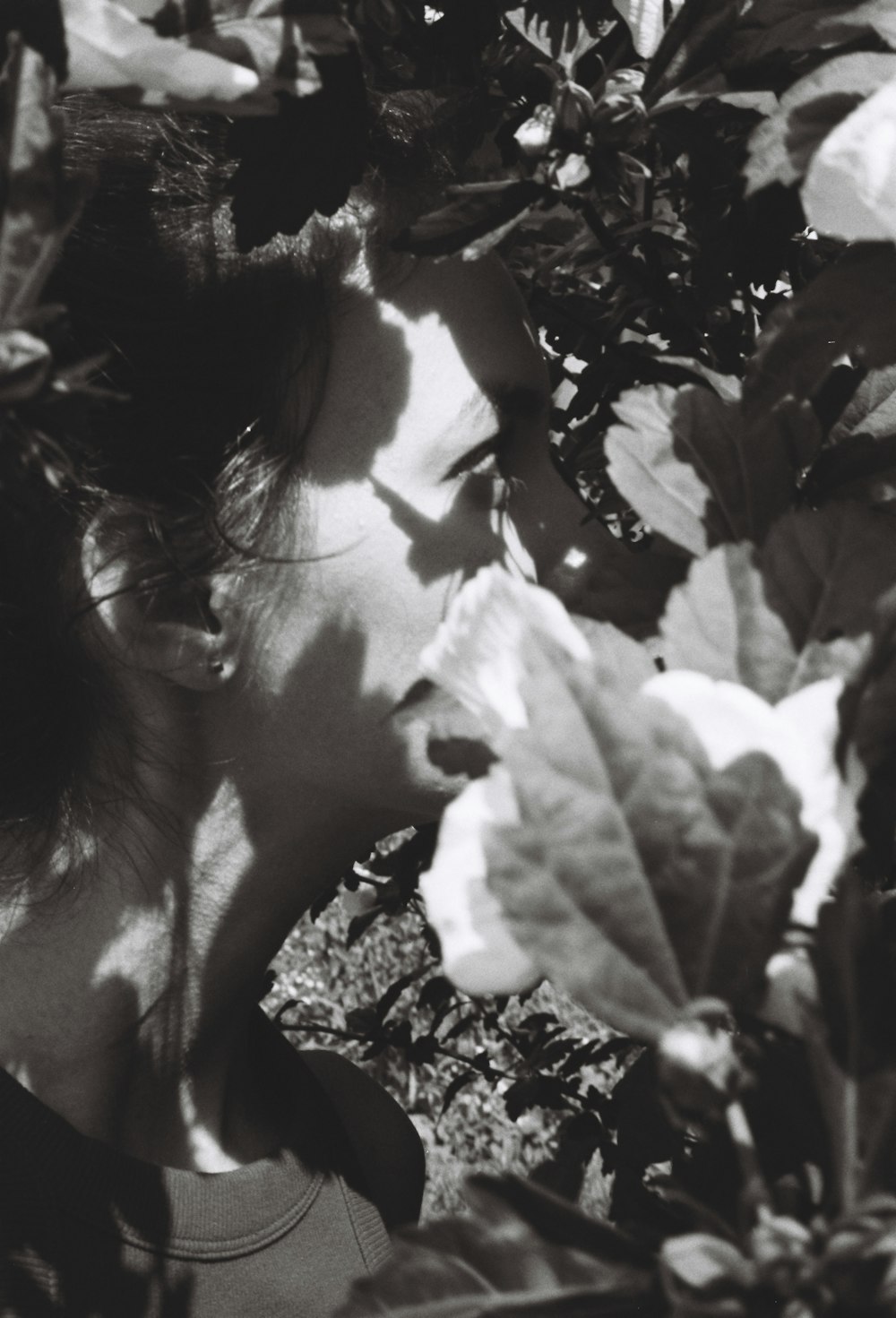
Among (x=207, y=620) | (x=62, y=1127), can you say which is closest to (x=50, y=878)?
(x=62, y=1127)

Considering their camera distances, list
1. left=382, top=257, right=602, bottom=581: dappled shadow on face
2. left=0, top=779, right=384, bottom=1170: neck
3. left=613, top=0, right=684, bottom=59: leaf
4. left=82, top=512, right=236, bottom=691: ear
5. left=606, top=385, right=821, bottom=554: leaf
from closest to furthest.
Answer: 1. left=606, top=385, right=821, bottom=554: leaf
2. left=613, top=0, right=684, bottom=59: leaf
3. left=382, top=257, right=602, bottom=581: dappled shadow on face
4. left=82, top=512, right=236, bottom=691: ear
5. left=0, top=779, right=384, bottom=1170: neck

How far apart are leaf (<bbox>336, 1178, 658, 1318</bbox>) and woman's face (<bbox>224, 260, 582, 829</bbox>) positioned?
0.86m

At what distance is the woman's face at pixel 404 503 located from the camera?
1.37 m

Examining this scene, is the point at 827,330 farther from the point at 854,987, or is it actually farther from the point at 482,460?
the point at 482,460

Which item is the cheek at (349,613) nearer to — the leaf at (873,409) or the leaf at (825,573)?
the leaf at (873,409)

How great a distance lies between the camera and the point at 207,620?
146 cm

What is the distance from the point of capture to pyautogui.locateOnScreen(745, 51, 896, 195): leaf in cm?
71

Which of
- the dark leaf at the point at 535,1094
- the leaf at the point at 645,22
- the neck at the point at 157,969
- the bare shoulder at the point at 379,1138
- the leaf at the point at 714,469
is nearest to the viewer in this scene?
the leaf at the point at 714,469

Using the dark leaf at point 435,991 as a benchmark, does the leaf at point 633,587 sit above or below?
above

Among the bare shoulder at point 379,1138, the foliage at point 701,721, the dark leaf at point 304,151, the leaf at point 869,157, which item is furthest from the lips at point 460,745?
the bare shoulder at point 379,1138

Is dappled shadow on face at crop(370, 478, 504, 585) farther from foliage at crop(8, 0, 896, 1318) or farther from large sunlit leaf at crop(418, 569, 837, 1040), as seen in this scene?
large sunlit leaf at crop(418, 569, 837, 1040)

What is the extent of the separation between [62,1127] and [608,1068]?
9.85 feet

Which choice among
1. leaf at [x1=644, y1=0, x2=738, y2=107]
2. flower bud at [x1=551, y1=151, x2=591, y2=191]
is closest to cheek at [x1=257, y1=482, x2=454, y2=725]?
flower bud at [x1=551, y1=151, x2=591, y2=191]

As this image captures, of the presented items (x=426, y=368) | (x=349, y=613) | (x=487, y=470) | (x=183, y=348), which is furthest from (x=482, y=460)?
(x=183, y=348)
